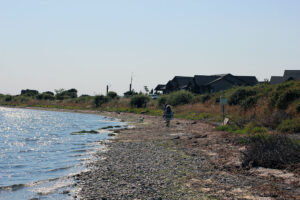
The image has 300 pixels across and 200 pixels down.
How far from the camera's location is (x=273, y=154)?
11.9 meters

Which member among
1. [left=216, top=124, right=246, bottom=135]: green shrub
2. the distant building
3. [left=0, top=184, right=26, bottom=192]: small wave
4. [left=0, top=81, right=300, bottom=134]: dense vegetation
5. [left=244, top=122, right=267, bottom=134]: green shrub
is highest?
the distant building

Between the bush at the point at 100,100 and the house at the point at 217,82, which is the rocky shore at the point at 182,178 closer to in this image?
the house at the point at 217,82

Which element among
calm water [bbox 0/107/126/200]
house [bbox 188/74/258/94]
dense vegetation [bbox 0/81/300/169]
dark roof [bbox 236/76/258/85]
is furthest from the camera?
dark roof [bbox 236/76/258/85]

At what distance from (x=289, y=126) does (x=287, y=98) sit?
24.8 ft

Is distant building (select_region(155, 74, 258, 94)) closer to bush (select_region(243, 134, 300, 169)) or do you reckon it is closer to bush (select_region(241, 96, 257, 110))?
bush (select_region(241, 96, 257, 110))

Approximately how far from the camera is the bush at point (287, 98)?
2664 cm

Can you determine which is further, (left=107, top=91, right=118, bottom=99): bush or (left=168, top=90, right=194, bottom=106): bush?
(left=107, top=91, right=118, bottom=99): bush

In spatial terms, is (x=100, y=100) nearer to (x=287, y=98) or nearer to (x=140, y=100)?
(x=140, y=100)

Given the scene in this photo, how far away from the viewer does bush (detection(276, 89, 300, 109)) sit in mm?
26641

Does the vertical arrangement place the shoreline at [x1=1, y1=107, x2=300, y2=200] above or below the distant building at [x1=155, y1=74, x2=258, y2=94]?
below

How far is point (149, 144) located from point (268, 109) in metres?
11.6

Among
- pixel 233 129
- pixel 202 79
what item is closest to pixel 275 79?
pixel 202 79

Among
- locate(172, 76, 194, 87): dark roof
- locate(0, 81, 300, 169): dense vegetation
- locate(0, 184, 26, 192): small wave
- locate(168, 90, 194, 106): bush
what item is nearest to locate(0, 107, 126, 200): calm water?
locate(0, 184, 26, 192): small wave

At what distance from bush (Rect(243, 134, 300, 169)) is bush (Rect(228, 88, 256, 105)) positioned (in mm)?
25570
